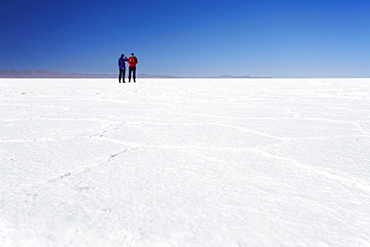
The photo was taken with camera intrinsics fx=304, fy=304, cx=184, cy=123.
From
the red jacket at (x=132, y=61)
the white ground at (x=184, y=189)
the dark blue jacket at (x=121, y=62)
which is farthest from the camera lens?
the red jacket at (x=132, y=61)

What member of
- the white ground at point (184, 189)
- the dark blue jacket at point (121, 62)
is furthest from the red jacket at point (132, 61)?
the white ground at point (184, 189)

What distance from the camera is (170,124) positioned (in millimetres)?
2119

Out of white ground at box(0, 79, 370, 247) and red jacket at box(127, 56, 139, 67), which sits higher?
red jacket at box(127, 56, 139, 67)

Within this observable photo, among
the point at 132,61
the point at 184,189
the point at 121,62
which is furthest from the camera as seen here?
the point at 132,61

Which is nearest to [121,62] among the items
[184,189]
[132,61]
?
[132,61]

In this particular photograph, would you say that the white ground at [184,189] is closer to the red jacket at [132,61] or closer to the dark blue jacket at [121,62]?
the dark blue jacket at [121,62]

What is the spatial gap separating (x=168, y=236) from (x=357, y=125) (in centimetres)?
192

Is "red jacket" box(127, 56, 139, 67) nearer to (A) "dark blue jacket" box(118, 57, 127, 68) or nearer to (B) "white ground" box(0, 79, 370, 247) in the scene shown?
(A) "dark blue jacket" box(118, 57, 127, 68)

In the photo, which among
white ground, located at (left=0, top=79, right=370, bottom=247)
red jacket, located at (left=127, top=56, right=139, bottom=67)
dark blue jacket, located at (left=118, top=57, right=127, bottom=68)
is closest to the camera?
white ground, located at (left=0, top=79, right=370, bottom=247)

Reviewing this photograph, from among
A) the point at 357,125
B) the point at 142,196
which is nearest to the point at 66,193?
the point at 142,196

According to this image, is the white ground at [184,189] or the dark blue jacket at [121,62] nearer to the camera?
the white ground at [184,189]

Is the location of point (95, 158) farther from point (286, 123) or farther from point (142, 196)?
point (286, 123)

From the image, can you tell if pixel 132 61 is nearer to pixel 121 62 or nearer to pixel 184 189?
pixel 121 62

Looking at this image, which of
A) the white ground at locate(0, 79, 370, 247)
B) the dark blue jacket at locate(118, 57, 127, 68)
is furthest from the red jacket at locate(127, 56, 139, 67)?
the white ground at locate(0, 79, 370, 247)
